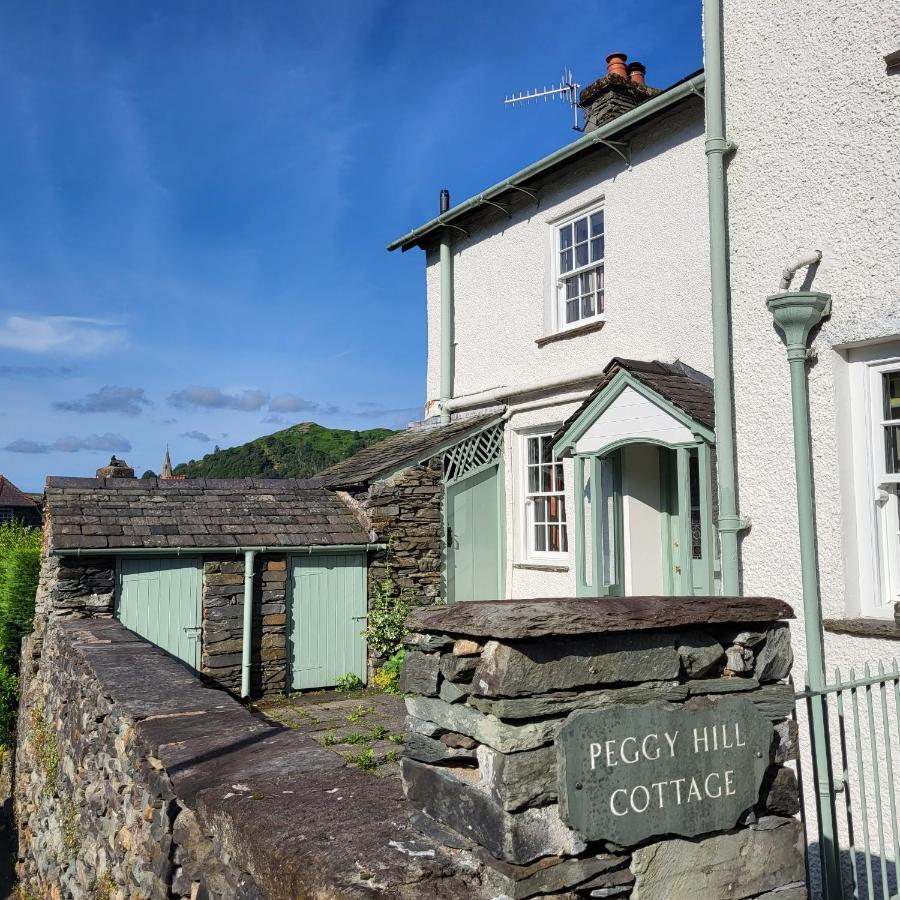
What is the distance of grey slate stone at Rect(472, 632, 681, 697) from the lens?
2.22m

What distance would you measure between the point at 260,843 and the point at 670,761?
4.09 ft

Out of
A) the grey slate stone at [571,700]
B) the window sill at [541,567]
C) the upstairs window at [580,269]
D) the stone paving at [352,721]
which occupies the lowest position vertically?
the stone paving at [352,721]

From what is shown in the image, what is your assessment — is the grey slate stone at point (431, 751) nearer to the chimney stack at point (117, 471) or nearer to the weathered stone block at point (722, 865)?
the weathered stone block at point (722, 865)

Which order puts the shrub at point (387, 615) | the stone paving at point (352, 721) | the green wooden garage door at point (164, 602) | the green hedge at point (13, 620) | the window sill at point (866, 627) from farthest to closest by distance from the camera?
the green hedge at point (13, 620)
the shrub at point (387, 615)
the green wooden garage door at point (164, 602)
the stone paving at point (352, 721)
the window sill at point (866, 627)

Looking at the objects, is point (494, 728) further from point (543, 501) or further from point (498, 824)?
point (543, 501)

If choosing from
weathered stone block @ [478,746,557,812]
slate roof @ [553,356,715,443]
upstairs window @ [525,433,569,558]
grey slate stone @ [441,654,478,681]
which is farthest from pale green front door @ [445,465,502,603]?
weathered stone block @ [478,746,557,812]

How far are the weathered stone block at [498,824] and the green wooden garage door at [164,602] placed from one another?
7.52 metres

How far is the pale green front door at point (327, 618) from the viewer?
1022 cm

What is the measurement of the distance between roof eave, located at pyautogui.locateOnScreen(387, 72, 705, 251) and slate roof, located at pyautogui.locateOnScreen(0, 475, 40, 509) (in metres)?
38.5

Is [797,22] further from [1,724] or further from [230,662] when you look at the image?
[1,724]

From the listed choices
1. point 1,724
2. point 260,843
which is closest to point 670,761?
point 260,843

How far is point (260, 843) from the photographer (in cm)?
251

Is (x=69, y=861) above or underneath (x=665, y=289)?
underneath

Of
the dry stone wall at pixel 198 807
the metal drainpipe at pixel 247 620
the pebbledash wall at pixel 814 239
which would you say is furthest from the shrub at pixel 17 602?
the pebbledash wall at pixel 814 239
